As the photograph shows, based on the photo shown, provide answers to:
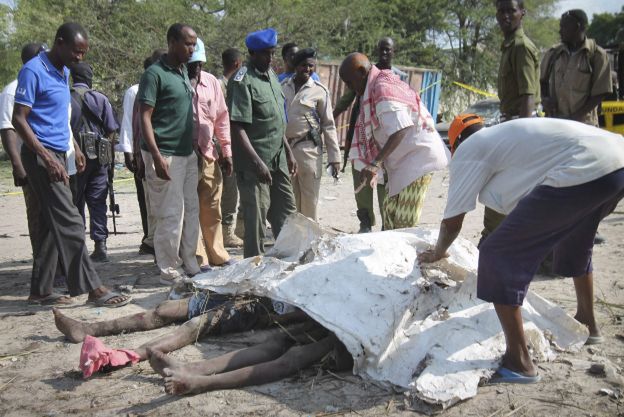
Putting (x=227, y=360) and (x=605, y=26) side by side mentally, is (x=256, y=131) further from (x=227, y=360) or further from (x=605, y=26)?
(x=605, y=26)

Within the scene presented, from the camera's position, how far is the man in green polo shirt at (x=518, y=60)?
16.4ft

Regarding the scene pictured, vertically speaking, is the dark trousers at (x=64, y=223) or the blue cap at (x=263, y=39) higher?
the blue cap at (x=263, y=39)

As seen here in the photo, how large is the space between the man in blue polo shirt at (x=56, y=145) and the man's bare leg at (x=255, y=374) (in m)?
1.75

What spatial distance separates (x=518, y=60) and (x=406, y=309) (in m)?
2.69

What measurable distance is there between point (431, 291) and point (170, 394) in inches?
62.3

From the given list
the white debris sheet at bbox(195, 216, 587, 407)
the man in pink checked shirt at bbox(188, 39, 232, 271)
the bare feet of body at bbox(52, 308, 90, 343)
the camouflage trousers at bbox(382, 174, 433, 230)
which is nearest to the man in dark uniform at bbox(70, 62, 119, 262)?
the man in pink checked shirt at bbox(188, 39, 232, 271)

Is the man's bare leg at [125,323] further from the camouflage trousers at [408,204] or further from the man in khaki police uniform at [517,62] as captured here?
the man in khaki police uniform at [517,62]

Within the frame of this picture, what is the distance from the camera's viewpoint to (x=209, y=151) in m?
5.49

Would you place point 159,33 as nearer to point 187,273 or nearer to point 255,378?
point 187,273

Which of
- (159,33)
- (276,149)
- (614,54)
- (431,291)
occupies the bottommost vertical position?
(431,291)

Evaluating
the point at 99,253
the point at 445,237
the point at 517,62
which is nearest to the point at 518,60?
the point at 517,62

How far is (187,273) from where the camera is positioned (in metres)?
5.26

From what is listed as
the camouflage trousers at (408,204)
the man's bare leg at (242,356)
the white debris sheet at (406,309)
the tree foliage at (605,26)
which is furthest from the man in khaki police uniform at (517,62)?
the tree foliage at (605,26)

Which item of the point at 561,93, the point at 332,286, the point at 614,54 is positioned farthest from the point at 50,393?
the point at 614,54
